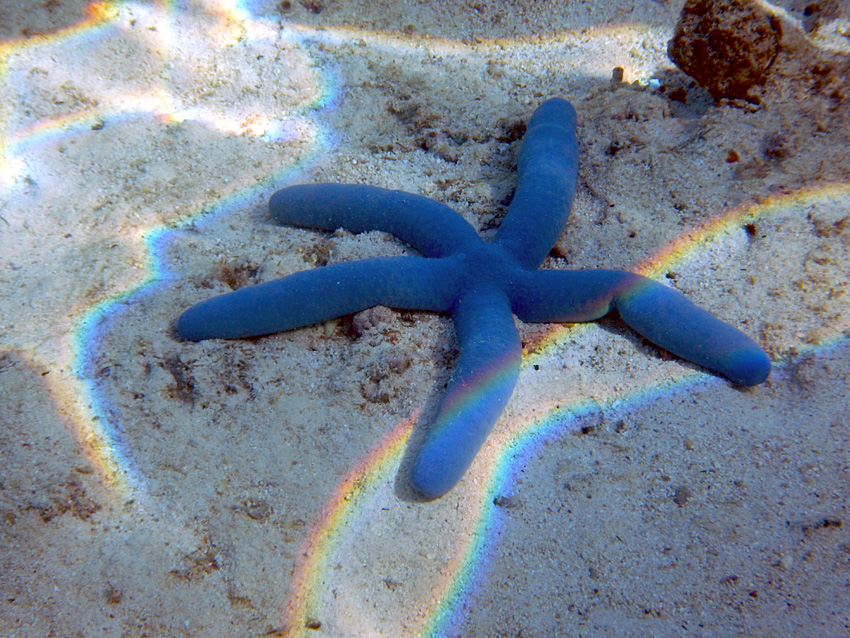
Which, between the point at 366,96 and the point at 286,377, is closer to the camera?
the point at 286,377

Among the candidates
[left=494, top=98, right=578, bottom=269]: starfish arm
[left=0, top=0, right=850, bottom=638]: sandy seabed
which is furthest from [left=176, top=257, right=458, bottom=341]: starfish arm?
[left=494, top=98, right=578, bottom=269]: starfish arm

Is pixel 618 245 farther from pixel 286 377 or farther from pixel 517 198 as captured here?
pixel 286 377

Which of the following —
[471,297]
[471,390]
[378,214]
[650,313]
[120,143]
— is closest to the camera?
[471,390]

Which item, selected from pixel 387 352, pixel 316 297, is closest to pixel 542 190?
pixel 387 352

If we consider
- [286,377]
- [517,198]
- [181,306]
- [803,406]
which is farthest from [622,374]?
[181,306]

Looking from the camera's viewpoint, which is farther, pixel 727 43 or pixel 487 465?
pixel 727 43

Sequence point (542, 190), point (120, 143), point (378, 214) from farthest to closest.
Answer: point (120, 143)
point (378, 214)
point (542, 190)

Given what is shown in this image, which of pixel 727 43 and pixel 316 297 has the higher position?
pixel 727 43

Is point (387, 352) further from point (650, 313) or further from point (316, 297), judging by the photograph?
point (650, 313)

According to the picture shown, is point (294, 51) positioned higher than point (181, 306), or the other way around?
point (294, 51)
